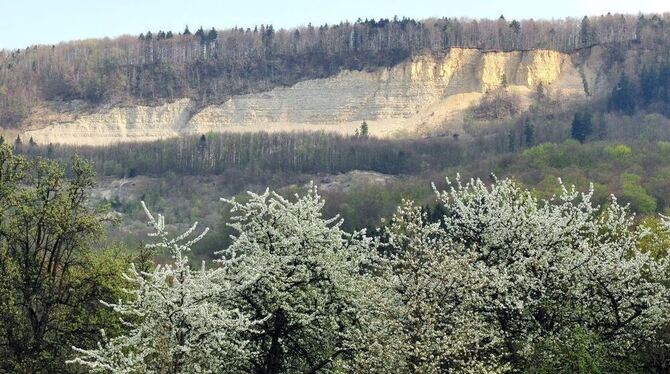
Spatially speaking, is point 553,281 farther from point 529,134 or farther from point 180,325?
point 529,134

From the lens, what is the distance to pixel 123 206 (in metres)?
154

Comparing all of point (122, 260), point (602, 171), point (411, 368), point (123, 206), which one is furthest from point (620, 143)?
point (411, 368)

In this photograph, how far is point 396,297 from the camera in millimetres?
27047

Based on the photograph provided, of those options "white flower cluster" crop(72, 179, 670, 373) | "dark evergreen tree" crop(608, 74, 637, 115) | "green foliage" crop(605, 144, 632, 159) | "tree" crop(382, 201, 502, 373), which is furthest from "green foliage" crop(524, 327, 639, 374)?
→ "dark evergreen tree" crop(608, 74, 637, 115)

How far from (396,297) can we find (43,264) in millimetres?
13667

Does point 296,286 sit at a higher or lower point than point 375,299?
higher

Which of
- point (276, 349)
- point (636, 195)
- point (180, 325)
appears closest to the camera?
point (180, 325)

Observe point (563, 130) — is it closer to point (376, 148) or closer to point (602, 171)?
point (376, 148)

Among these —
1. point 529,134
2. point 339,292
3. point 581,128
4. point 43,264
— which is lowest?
point 529,134

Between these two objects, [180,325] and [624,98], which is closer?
[180,325]

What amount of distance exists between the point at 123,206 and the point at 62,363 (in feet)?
399

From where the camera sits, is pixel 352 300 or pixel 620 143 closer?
pixel 352 300

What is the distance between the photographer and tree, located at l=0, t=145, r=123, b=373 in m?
32.4

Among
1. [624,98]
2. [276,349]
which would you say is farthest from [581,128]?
[276,349]
